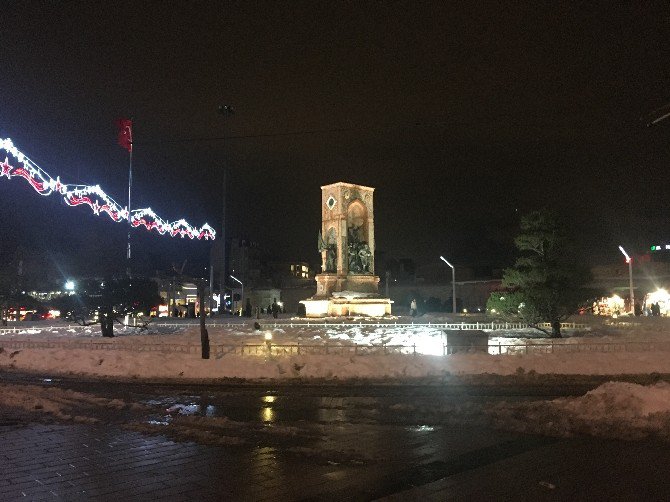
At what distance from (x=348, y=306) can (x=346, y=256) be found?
4.04 meters

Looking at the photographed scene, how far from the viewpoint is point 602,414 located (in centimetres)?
961

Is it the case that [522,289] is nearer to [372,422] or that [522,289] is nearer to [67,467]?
[372,422]

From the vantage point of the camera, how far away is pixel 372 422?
10328mm

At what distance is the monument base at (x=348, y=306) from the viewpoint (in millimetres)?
45531

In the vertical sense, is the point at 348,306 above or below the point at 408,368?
above

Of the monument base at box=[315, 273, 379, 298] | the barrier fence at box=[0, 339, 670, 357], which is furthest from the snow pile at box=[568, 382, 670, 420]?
the monument base at box=[315, 273, 379, 298]

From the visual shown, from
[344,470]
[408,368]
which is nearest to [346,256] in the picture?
[408,368]

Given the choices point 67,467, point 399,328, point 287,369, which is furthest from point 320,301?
point 67,467

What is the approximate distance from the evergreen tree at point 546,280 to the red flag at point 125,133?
851 inches

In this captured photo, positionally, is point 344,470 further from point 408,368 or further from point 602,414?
point 408,368

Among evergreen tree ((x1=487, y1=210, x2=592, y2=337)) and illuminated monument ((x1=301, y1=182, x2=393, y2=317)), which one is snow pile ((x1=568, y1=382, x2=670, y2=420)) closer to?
evergreen tree ((x1=487, y1=210, x2=592, y2=337))

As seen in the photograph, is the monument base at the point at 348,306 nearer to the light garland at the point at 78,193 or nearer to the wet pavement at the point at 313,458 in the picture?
the light garland at the point at 78,193

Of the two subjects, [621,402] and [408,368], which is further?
[408,368]

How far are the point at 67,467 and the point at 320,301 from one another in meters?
38.8
